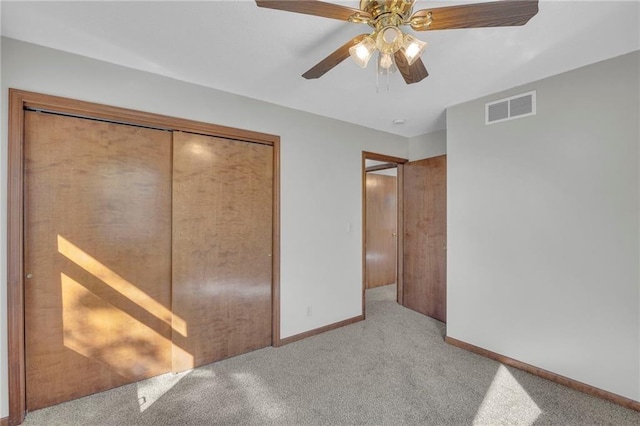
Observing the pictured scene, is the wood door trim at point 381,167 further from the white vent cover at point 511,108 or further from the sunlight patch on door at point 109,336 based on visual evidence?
the sunlight patch on door at point 109,336

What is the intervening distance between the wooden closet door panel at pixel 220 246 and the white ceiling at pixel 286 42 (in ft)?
2.04

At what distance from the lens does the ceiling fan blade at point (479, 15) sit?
3.85 feet

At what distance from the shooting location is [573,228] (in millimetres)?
2225

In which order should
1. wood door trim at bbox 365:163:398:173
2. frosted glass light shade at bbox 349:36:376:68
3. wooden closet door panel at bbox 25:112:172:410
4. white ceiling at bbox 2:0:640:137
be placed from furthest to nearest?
wood door trim at bbox 365:163:398:173 → wooden closet door panel at bbox 25:112:172:410 → white ceiling at bbox 2:0:640:137 → frosted glass light shade at bbox 349:36:376:68

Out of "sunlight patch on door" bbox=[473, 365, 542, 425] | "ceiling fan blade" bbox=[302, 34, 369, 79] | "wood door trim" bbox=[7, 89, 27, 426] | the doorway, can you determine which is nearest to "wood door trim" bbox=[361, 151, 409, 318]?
the doorway

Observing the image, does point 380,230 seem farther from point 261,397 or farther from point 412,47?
point 412,47

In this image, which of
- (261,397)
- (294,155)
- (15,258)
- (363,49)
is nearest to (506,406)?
(261,397)

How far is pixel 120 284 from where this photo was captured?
220 cm

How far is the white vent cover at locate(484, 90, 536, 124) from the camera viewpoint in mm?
2430

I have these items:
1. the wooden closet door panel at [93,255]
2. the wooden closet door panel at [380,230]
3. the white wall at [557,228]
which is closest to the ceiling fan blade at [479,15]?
the white wall at [557,228]

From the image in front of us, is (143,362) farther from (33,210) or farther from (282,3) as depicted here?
(282,3)

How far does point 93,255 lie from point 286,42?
202 cm

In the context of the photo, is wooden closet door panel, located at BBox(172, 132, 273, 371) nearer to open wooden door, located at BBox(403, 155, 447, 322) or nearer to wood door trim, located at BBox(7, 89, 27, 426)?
wood door trim, located at BBox(7, 89, 27, 426)

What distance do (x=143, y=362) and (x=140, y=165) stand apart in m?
1.56
